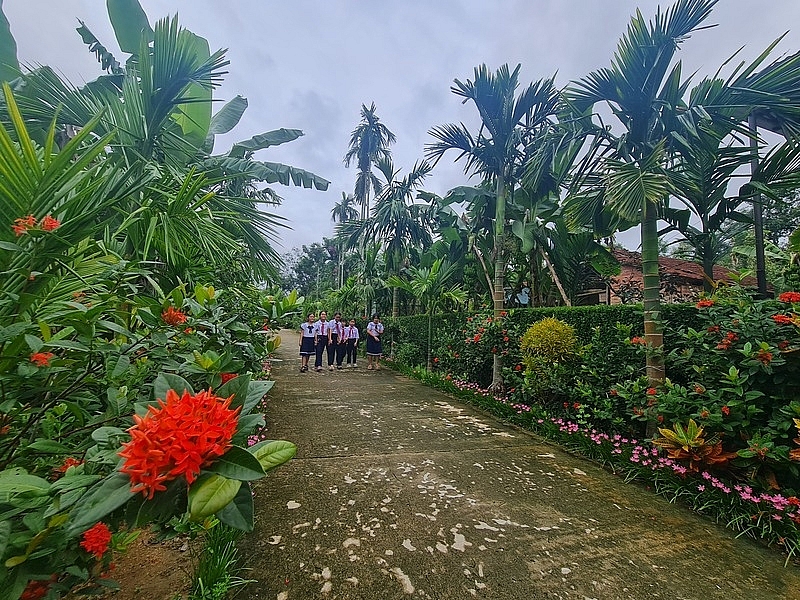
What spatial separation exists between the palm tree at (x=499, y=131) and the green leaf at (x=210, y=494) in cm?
551

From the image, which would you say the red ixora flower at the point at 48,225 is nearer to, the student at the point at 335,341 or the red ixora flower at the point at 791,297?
the red ixora flower at the point at 791,297

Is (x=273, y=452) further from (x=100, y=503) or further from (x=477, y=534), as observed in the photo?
(x=477, y=534)

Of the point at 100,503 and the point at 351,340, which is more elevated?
the point at 351,340

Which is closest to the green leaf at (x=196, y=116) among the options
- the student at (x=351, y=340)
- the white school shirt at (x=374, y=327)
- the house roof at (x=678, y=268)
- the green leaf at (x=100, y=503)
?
the green leaf at (x=100, y=503)

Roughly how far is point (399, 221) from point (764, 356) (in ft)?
27.5

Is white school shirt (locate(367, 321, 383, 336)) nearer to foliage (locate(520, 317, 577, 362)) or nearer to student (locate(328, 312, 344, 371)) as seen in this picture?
student (locate(328, 312, 344, 371))

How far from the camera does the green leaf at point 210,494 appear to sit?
2.22 ft

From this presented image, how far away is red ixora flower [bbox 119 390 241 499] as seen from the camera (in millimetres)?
699

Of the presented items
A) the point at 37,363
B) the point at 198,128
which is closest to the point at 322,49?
the point at 198,128

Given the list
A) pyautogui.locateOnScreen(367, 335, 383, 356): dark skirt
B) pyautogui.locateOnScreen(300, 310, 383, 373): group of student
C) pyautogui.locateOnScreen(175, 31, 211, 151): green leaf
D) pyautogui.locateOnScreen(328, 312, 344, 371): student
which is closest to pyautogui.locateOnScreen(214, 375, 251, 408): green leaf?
pyautogui.locateOnScreen(175, 31, 211, 151): green leaf

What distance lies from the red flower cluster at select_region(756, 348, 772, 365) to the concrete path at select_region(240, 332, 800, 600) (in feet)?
3.89

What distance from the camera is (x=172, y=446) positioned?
2.32ft

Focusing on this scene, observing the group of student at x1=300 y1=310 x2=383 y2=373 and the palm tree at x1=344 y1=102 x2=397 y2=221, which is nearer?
the group of student at x1=300 y1=310 x2=383 y2=373

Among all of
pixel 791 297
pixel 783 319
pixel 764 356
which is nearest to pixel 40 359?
pixel 764 356
